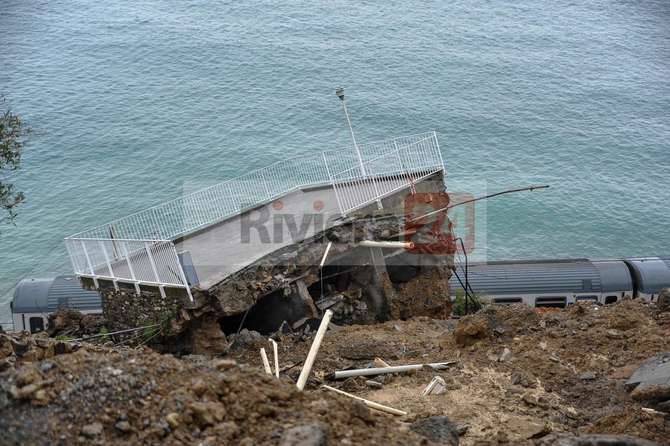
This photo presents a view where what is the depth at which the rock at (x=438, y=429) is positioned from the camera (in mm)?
12734

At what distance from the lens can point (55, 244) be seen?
41.6 meters

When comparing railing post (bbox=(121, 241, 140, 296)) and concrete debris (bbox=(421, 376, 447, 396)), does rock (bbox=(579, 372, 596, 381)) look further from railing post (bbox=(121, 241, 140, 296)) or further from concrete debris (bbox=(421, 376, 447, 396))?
railing post (bbox=(121, 241, 140, 296))

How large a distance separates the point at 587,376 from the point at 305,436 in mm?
8443

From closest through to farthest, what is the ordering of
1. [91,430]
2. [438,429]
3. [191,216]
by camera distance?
[91,430]
[438,429]
[191,216]

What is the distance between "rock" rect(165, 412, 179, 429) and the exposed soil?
2 centimetres

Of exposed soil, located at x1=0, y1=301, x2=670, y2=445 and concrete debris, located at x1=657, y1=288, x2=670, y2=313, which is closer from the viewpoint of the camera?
exposed soil, located at x1=0, y1=301, x2=670, y2=445

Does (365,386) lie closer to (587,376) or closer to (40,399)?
(587,376)

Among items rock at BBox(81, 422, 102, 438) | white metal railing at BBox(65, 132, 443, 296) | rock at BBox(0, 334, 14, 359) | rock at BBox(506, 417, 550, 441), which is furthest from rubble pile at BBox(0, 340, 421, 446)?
white metal railing at BBox(65, 132, 443, 296)

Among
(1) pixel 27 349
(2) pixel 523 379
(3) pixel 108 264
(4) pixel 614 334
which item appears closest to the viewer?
(1) pixel 27 349

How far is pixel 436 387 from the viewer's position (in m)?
15.9

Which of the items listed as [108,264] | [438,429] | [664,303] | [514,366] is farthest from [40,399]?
[664,303]

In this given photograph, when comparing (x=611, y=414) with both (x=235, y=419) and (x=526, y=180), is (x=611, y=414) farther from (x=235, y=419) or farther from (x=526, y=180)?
(x=526, y=180)

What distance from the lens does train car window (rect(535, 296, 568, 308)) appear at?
29125 millimetres

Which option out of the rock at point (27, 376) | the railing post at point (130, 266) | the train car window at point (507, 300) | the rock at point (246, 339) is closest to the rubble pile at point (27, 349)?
the rock at point (27, 376)
